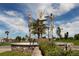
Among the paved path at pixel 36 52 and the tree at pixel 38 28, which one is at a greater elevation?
the tree at pixel 38 28

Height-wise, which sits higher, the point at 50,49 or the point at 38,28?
the point at 38,28

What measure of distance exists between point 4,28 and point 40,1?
33.9 inches

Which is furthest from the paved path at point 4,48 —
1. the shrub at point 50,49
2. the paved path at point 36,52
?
the shrub at point 50,49

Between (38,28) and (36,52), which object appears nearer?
(36,52)

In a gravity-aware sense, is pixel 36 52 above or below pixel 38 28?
below

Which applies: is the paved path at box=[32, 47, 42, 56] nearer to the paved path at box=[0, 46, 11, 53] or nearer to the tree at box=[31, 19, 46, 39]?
the tree at box=[31, 19, 46, 39]

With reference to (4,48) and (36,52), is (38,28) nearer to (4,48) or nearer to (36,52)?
(36,52)

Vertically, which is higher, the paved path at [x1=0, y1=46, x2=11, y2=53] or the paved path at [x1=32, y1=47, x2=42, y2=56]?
the paved path at [x1=0, y1=46, x2=11, y2=53]

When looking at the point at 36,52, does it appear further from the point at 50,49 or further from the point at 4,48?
the point at 4,48

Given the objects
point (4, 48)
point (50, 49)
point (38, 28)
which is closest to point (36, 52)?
point (50, 49)

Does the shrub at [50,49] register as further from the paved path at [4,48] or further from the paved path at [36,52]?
the paved path at [4,48]

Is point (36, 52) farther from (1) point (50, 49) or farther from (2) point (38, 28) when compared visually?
(2) point (38, 28)

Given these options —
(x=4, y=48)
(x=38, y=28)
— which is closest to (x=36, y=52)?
(x=38, y=28)

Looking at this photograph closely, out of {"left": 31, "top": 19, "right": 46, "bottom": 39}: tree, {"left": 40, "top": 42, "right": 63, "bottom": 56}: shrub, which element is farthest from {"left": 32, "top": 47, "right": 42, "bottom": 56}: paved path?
{"left": 31, "top": 19, "right": 46, "bottom": 39}: tree
